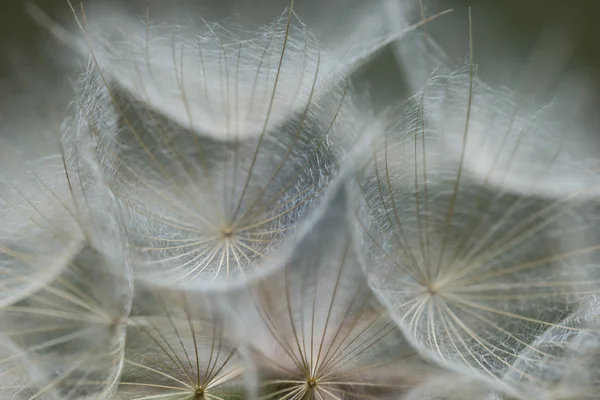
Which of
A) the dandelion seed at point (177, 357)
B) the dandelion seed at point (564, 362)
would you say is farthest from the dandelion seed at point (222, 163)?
the dandelion seed at point (564, 362)

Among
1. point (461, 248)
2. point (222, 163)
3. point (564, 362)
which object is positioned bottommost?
point (564, 362)

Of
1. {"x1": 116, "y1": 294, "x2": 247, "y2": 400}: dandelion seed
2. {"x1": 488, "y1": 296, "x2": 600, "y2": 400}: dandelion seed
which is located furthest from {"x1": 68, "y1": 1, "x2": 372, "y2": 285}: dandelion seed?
{"x1": 488, "y1": 296, "x2": 600, "y2": 400}: dandelion seed

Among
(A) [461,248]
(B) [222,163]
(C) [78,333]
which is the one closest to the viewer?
(C) [78,333]

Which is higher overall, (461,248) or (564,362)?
(461,248)

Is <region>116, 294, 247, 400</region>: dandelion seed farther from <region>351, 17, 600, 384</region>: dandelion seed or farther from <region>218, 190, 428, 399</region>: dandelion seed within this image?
<region>351, 17, 600, 384</region>: dandelion seed

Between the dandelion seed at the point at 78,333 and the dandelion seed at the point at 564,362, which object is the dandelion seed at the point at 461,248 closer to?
the dandelion seed at the point at 564,362

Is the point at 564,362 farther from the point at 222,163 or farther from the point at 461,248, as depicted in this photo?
the point at 222,163

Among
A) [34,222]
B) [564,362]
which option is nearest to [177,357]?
[34,222]

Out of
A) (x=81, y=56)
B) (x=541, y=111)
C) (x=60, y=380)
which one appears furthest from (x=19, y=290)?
(x=541, y=111)

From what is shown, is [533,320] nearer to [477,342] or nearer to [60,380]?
[477,342]
